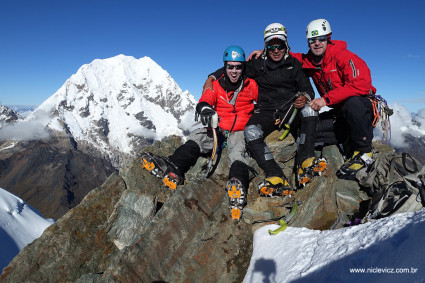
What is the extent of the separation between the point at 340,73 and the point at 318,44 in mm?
1083

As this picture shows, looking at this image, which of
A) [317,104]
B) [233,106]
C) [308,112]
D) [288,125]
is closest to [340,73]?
[317,104]

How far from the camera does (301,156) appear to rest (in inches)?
A: 292

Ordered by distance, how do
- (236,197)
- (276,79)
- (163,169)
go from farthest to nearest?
(276,79), (163,169), (236,197)

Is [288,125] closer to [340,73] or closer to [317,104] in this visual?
[317,104]

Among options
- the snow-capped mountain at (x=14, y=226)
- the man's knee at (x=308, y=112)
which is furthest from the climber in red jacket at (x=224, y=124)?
the snow-capped mountain at (x=14, y=226)

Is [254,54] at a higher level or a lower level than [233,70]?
higher

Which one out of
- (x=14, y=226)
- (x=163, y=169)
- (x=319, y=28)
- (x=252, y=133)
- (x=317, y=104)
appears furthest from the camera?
(x=14, y=226)

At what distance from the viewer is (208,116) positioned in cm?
754

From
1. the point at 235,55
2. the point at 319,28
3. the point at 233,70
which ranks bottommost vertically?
the point at 233,70

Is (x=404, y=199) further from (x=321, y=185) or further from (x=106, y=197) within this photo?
(x=106, y=197)

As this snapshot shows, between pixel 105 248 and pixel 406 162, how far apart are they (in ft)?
27.6

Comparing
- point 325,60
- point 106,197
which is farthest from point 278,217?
point 106,197

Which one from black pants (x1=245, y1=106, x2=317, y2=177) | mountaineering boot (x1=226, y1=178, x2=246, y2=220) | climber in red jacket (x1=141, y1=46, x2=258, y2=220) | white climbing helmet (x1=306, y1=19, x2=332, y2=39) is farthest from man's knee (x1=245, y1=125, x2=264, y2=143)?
white climbing helmet (x1=306, y1=19, x2=332, y2=39)

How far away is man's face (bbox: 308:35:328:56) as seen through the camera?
768 cm
